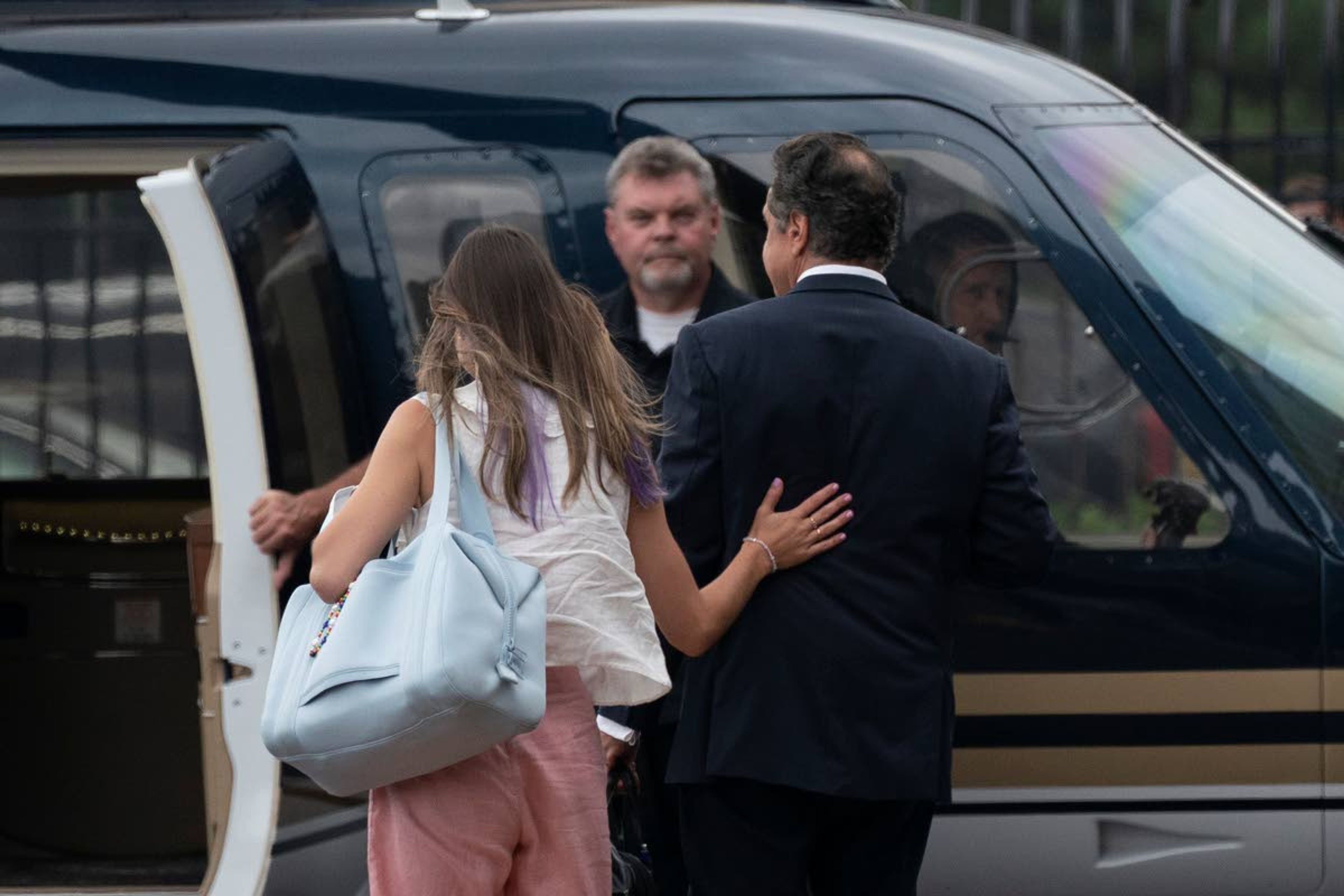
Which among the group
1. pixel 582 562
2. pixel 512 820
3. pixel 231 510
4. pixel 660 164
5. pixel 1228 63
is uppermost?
pixel 1228 63

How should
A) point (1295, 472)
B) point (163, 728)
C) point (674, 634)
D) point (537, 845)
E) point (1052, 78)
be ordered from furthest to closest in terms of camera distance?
point (163, 728) → point (1052, 78) → point (1295, 472) → point (674, 634) → point (537, 845)

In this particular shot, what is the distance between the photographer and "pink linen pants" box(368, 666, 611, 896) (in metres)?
2.84

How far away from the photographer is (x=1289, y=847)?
4020 millimetres

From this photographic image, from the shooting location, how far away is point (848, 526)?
10.3ft

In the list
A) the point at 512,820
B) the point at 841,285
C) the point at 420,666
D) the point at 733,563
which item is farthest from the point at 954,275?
the point at 420,666

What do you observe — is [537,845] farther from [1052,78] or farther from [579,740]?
[1052,78]

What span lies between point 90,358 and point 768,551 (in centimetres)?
325

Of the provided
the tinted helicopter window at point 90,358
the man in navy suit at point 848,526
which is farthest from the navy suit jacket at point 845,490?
the tinted helicopter window at point 90,358

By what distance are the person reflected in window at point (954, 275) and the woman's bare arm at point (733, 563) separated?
3.48ft

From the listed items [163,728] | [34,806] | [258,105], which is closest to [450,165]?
[258,105]

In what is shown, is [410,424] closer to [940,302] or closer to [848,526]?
[848,526]

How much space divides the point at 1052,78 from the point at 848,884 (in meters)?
1.87

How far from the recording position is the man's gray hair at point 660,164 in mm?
3992

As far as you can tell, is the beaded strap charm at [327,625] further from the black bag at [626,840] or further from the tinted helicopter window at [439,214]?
the tinted helicopter window at [439,214]
